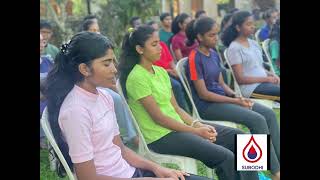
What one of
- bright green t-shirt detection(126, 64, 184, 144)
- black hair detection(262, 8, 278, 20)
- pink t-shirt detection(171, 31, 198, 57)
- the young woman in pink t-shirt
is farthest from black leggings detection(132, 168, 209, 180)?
black hair detection(262, 8, 278, 20)

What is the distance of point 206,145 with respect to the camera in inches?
133

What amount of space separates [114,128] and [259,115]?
35.7 inches

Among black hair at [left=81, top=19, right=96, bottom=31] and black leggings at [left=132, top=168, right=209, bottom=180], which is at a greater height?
black hair at [left=81, top=19, right=96, bottom=31]

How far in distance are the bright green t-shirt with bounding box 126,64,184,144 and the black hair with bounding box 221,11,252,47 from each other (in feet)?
1.36

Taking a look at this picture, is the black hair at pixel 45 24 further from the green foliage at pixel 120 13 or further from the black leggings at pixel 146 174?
the black leggings at pixel 146 174

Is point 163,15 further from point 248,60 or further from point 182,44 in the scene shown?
point 248,60

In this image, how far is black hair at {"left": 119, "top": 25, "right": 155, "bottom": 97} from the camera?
326 centimetres

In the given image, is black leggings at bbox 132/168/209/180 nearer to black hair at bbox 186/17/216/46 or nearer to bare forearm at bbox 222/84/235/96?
bare forearm at bbox 222/84/235/96

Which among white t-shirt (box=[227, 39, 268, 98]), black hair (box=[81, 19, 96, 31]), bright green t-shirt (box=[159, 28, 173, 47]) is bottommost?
white t-shirt (box=[227, 39, 268, 98])

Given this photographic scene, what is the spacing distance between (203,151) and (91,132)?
2.28ft

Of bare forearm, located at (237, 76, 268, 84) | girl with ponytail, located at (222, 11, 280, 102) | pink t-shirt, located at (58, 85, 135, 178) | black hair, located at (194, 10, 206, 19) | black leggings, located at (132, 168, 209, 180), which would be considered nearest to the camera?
pink t-shirt, located at (58, 85, 135, 178)

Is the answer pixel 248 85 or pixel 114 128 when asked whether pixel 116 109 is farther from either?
pixel 248 85

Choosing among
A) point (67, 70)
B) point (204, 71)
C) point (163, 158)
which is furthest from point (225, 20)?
point (67, 70)

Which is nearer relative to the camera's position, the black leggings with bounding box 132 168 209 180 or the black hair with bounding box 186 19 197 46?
the black leggings with bounding box 132 168 209 180
